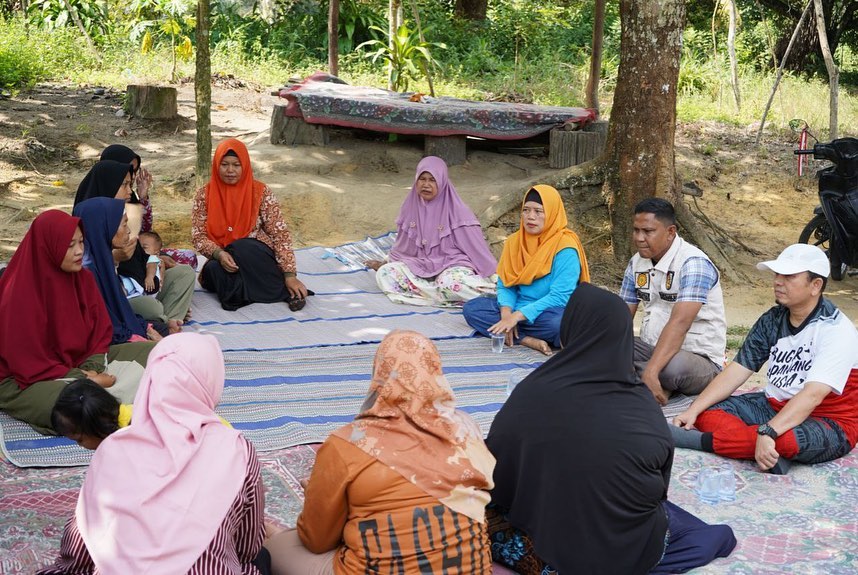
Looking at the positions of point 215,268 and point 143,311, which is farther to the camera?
point 215,268

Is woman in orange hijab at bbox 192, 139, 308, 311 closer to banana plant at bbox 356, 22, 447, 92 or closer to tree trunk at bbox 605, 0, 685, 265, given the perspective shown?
tree trunk at bbox 605, 0, 685, 265

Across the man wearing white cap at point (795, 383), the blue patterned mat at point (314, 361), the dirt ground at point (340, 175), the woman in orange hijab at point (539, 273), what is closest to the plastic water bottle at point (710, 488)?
the man wearing white cap at point (795, 383)

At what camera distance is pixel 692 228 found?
282 inches

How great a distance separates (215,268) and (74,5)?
34.3 feet

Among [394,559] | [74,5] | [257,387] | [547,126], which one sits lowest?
[257,387]

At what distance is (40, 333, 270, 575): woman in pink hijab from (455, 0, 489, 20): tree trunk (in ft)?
48.8

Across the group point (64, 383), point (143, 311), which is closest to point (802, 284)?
point (64, 383)

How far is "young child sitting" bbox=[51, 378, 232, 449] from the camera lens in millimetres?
3016

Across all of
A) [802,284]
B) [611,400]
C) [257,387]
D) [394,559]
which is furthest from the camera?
[257,387]

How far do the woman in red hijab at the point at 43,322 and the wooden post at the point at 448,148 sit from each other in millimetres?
5685

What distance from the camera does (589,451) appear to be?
2480mm

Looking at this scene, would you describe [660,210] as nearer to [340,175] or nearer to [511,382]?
[511,382]

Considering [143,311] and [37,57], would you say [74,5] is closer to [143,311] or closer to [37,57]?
[37,57]

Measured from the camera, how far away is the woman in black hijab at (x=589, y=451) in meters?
2.50
